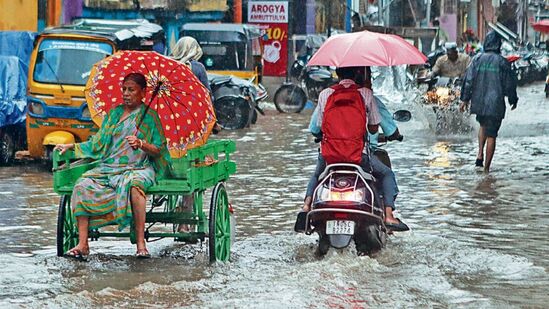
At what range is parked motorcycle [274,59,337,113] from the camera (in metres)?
31.1

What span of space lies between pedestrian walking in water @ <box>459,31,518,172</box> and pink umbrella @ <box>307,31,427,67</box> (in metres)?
6.14

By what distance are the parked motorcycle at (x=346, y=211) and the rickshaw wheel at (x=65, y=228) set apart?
1700 mm

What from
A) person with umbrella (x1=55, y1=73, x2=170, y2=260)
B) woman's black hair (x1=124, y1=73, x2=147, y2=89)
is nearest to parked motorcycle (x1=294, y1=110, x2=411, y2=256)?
person with umbrella (x1=55, y1=73, x2=170, y2=260)

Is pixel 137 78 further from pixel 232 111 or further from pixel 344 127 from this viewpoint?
pixel 232 111

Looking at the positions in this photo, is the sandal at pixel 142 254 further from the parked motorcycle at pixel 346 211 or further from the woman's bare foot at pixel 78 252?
the parked motorcycle at pixel 346 211

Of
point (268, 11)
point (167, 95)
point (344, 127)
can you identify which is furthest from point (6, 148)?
point (268, 11)

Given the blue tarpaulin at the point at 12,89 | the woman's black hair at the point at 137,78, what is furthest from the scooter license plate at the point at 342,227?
the blue tarpaulin at the point at 12,89

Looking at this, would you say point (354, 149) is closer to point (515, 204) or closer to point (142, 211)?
point (142, 211)

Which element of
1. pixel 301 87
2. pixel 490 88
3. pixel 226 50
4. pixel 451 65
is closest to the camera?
pixel 490 88

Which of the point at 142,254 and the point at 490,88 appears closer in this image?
the point at 142,254

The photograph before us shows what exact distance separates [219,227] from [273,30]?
111 feet

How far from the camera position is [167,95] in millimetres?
9305

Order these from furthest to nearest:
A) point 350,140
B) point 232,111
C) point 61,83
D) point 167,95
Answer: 1. point 232,111
2. point 61,83
3. point 167,95
4. point 350,140

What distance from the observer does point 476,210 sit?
1247cm
